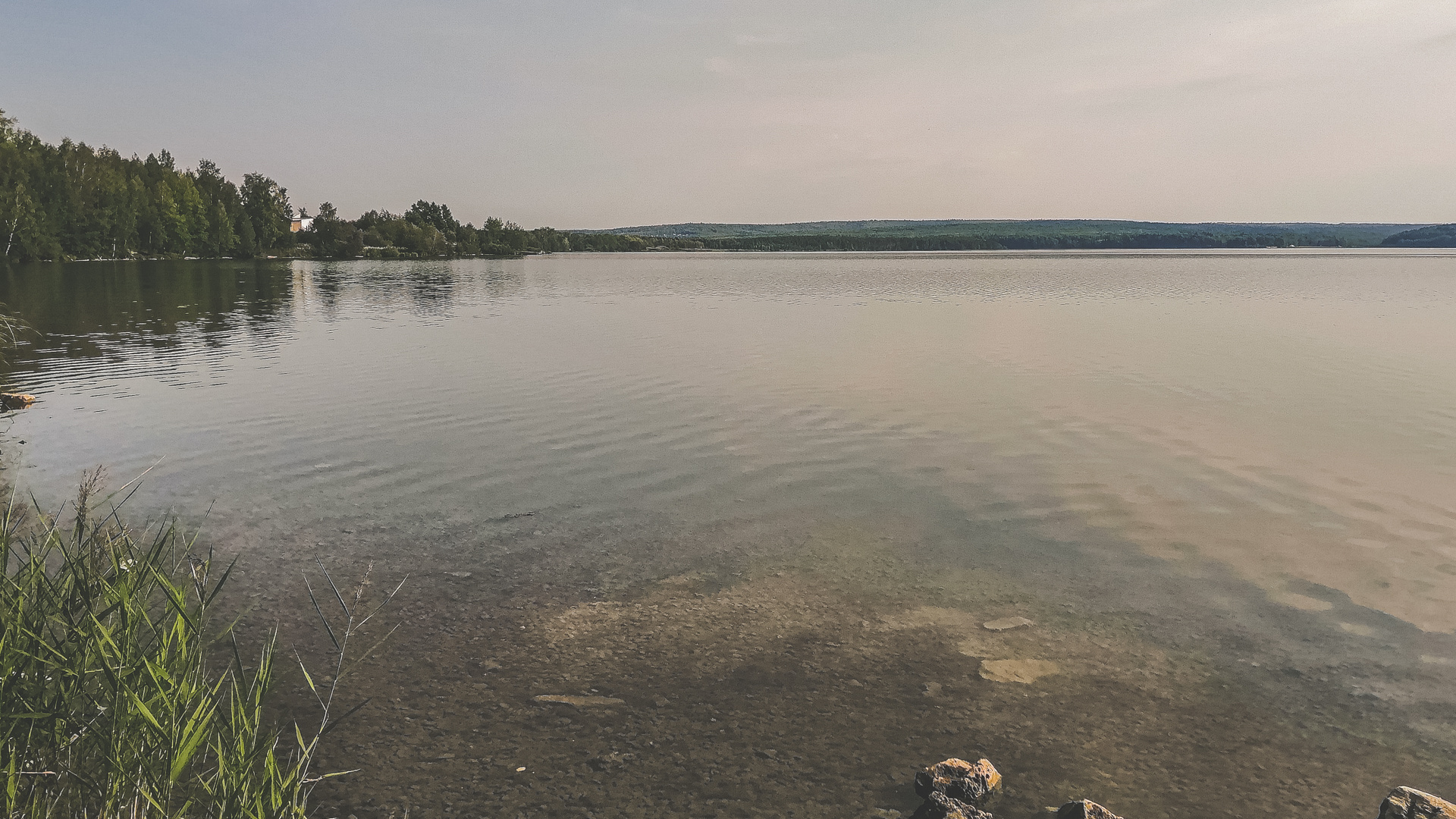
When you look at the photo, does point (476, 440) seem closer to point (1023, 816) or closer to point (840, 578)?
point (840, 578)

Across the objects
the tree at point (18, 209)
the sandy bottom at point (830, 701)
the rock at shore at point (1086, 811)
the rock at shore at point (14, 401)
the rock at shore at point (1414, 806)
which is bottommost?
the sandy bottom at point (830, 701)

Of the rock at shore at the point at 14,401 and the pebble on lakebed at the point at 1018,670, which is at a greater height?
the rock at shore at the point at 14,401

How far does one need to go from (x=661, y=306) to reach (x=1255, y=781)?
39997 mm

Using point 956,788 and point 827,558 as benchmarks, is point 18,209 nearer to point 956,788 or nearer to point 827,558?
point 827,558

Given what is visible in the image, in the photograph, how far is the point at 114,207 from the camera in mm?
96875

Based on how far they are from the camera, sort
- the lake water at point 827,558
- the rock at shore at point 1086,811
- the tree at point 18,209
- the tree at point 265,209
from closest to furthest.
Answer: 1. the rock at shore at point 1086,811
2. the lake water at point 827,558
3. the tree at point 18,209
4. the tree at point 265,209

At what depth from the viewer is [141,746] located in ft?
13.8

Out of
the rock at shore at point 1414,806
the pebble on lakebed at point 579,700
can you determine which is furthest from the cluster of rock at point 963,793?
the pebble on lakebed at point 579,700

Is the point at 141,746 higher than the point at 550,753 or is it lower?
higher

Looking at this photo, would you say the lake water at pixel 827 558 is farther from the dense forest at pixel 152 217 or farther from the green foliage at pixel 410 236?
the green foliage at pixel 410 236

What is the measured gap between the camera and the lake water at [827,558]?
5691mm

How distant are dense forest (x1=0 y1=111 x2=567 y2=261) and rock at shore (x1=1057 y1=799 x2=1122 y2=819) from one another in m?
99.8

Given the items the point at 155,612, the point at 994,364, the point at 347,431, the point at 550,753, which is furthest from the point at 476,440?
the point at 994,364

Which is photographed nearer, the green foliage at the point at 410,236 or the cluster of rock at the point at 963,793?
the cluster of rock at the point at 963,793
